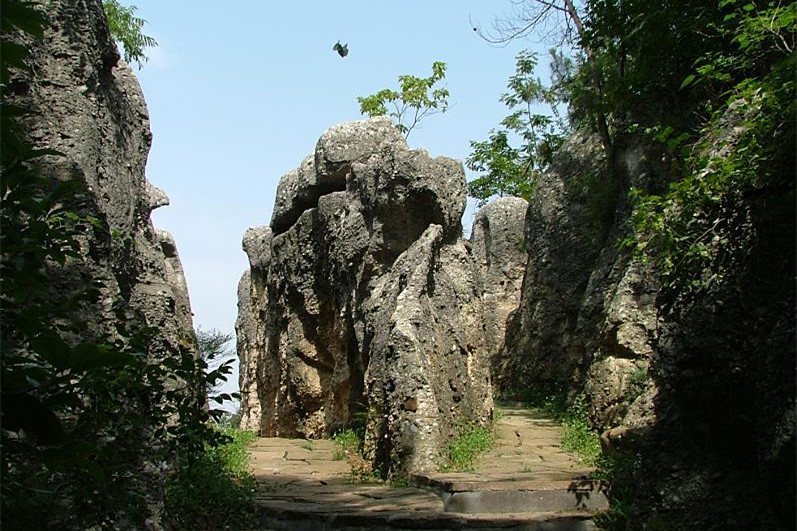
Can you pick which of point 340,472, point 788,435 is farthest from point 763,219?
point 340,472

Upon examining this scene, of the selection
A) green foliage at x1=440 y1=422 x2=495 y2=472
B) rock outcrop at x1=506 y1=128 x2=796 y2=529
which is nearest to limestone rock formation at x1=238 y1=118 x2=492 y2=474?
green foliage at x1=440 y1=422 x2=495 y2=472

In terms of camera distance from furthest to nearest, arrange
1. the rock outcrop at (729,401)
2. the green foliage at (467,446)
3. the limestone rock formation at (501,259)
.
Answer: the limestone rock formation at (501,259)
the green foliage at (467,446)
the rock outcrop at (729,401)

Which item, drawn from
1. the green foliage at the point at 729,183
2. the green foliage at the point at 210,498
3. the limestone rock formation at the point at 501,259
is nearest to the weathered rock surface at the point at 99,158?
the green foliage at the point at 210,498

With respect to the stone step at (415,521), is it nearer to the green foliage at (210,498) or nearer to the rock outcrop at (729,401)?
the green foliage at (210,498)

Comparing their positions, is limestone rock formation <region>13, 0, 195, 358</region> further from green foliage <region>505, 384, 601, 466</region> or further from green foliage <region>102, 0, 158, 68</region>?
green foliage <region>102, 0, 158, 68</region>

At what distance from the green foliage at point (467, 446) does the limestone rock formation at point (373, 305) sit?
0.17 meters

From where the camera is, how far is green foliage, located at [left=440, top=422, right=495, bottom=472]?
356 inches

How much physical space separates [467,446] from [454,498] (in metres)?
1.92

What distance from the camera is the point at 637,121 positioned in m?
12.7

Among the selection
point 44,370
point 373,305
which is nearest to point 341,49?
point 373,305

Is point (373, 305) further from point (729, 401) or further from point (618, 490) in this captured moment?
point (729, 401)

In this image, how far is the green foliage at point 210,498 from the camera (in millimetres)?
6898

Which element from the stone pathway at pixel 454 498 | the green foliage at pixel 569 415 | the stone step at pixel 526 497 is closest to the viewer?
the stone pathway at pixel 454 498

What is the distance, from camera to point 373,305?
11016mm
